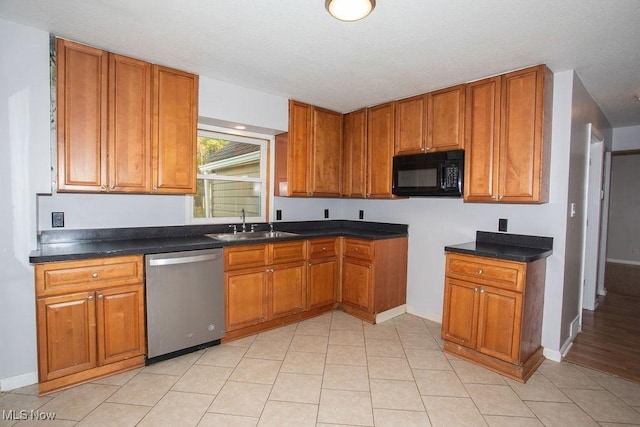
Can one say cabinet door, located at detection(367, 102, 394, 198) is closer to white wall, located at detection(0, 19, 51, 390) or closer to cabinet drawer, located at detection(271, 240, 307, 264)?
cabinet drawer, located at detection(271, 240, 307, 264)

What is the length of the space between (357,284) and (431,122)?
73.4 inches

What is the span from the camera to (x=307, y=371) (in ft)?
7.80

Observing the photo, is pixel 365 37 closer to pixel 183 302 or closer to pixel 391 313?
pixel 183 302

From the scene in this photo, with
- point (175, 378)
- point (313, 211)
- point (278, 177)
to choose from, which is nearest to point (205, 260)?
point (175, 378)

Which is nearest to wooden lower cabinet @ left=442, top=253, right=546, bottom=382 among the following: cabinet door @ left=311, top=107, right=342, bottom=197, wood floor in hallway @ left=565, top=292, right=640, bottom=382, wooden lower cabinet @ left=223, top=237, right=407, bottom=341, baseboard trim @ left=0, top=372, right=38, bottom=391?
wood floor in hallway @ left=565, top=292, right=640, bottom=382

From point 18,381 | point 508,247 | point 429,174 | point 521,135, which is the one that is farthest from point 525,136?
point 18,381

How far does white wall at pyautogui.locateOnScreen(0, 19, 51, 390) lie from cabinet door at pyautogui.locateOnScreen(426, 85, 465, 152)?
3.14 meters

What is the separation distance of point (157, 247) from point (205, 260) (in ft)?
1.26

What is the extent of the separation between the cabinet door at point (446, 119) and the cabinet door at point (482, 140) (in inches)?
2.4

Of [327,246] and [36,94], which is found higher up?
[36,94]

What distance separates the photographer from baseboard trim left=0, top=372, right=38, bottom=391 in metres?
2.05

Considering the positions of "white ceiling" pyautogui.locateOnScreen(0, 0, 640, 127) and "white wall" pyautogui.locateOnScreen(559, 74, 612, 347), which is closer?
"white ceiling" pyautogui.locateOnScreen(0, 0, 640, 127)

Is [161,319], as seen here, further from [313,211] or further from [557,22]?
[557,22]

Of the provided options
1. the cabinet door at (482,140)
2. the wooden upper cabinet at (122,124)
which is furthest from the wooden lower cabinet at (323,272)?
the cabinet door at (482,140)
